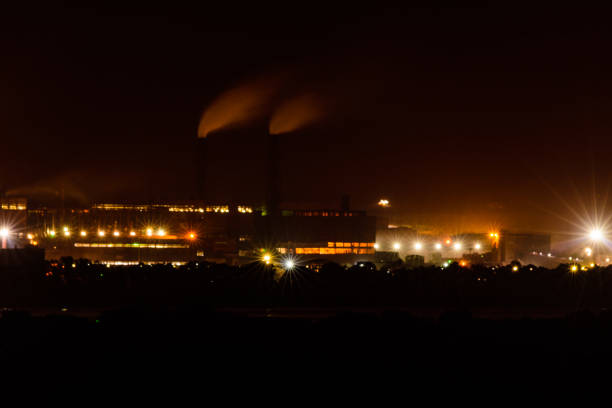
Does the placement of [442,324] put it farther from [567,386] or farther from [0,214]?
[0,214]

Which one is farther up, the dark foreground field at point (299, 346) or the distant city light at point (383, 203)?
the distant city light at point (383, 203)

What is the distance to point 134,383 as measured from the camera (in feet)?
32.6

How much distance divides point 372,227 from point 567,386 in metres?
51.3

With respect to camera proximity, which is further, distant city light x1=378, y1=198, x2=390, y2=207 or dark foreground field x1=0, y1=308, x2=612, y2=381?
distant city light x1=378, y1=198, x2=390, y2=207

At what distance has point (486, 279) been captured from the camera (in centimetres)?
2598

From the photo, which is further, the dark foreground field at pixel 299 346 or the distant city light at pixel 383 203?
the distant city light at pixel 383 203

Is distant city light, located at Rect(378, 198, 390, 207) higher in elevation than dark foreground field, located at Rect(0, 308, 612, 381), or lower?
higher

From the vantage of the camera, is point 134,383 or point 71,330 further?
point 71,330

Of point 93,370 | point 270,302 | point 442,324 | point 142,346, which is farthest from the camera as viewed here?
point 270,302

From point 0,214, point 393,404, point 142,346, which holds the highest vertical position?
point 0,214

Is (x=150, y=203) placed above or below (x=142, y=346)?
above

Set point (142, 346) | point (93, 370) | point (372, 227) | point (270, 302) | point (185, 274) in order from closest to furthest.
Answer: point (93, 370), point (142, 346), point (270, 302), point (185, 274), point (372, 227)

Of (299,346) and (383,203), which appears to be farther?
(383,203)

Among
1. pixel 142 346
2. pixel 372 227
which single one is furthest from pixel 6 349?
pixel 372 227
